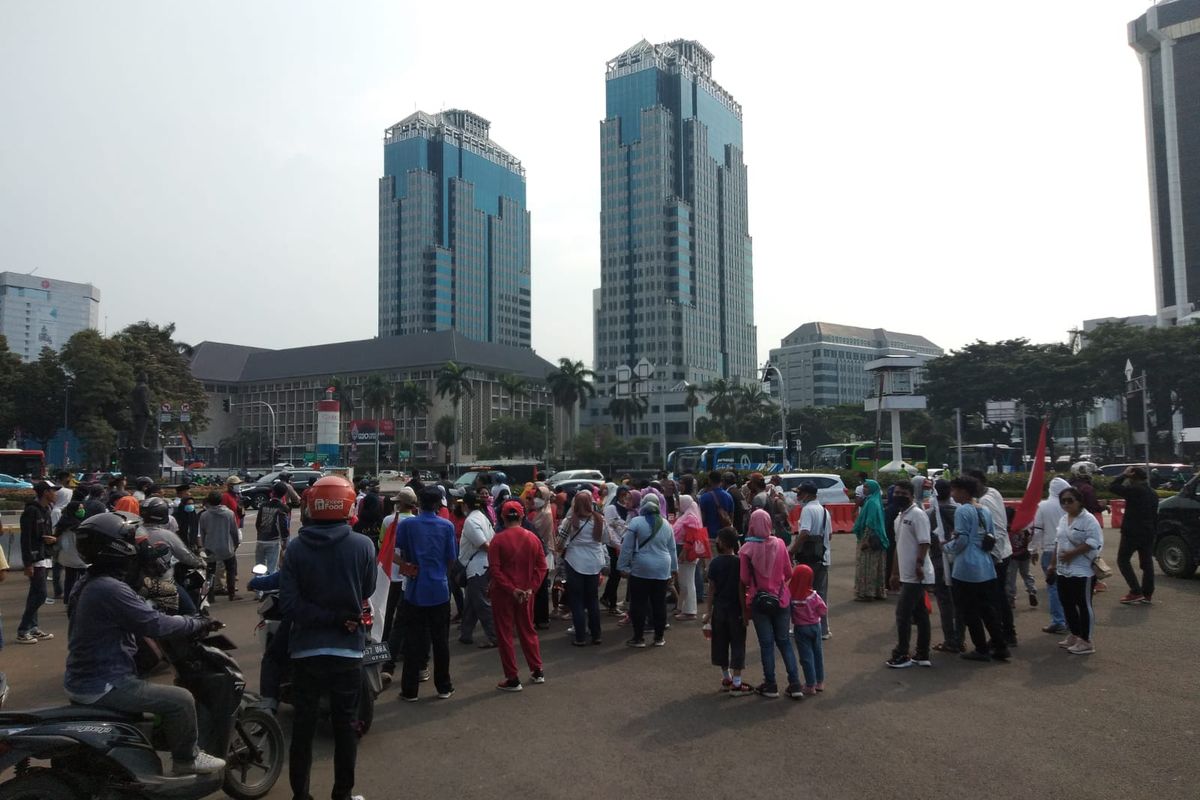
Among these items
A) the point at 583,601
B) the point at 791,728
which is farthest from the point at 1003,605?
the point at 583,601

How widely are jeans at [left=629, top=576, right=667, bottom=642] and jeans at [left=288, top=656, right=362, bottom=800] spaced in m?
4.56

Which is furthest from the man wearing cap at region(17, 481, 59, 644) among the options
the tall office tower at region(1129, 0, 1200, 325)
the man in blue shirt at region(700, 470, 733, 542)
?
the tall office tower at region(1129, 0, 1200, 325)

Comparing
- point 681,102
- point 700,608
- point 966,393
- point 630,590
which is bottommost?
point 700,608

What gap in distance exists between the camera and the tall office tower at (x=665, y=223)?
12825 centimetres

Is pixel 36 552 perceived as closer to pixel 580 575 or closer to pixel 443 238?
pixel 580 575

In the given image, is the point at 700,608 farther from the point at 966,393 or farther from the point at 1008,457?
the point at 966,393

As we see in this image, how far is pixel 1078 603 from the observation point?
809 cm

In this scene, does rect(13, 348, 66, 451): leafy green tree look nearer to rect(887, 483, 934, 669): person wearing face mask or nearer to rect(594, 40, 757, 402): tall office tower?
rect(887, 483, 934, 669): person wearing face mask

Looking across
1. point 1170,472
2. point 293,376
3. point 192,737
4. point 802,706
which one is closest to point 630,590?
point 802,706

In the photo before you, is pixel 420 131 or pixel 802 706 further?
pixel 420 131

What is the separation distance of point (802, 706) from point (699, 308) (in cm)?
12783

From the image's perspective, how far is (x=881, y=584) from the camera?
11320 mm

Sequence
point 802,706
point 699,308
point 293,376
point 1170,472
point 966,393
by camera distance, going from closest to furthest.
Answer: point 802,706 < point 1170,472 < point 966,393 < point 293,376 < point 699,308

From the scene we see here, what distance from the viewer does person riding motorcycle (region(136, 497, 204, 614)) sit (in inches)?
202
